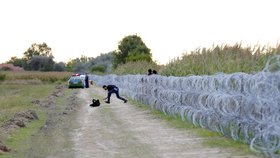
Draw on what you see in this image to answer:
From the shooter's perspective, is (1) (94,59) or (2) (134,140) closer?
(2) (134,140)

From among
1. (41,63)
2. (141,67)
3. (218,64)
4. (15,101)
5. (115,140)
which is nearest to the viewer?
(115,140)

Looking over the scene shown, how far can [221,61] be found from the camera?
22375mm

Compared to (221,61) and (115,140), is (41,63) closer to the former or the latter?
(221,61)

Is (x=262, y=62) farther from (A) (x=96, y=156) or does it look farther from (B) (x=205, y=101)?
(A) (x=96, y=156)

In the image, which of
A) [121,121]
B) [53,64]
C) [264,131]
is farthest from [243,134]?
[53,64]

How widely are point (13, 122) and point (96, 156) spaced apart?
832cm

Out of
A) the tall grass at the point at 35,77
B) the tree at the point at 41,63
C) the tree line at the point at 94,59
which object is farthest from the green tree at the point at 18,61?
the tall grass at the point at 35,77

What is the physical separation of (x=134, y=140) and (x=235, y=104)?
126 inches

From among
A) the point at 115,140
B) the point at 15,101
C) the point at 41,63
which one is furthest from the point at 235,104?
the point at 41,63

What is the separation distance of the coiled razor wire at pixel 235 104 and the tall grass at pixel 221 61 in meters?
1.53

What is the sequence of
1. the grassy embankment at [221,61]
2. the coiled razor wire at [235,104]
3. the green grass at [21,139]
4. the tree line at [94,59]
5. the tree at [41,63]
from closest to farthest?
the coiled razor wire at [235,104], the green grass at [21,139], the grassy embankment at [221,61], the tree line at [94,59], the tree at [41,63]

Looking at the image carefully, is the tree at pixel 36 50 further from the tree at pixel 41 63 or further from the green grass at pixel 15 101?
the green grass at pixel 15 101

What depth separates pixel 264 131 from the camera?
11773 mm

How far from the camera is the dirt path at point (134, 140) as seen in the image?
13.5 m
